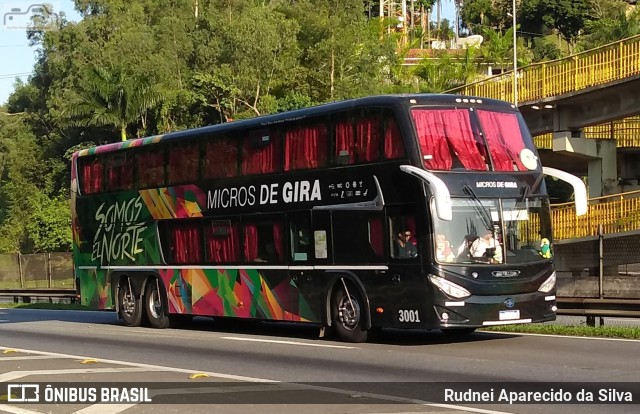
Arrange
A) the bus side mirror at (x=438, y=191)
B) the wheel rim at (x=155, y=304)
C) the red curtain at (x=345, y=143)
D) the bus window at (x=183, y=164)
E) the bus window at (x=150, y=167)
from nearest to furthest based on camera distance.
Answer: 1. the bus side mirror at (x=438, y=191)
2. the red curtain at (x=345, y=143)
3. the bus window at (x=183, y=164)
4. the bus window at (x=150, y=167)
5. the wheel rim at (x=155, y=304)

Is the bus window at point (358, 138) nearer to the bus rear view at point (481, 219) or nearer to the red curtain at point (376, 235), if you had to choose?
the bus rear view at point (481, 219)

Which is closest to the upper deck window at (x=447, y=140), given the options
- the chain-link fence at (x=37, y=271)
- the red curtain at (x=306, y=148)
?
the red curtain at (x=306, y=148)

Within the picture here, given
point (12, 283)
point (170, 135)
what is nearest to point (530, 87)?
point (170, 135)

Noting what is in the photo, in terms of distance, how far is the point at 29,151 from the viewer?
79.9 meters

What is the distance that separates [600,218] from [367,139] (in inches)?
607

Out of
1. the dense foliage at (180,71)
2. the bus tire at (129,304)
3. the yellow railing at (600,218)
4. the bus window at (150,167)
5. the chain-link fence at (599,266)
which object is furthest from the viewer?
the dense foliage at (180,71)

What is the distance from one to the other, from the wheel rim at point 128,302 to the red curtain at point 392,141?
9.32m

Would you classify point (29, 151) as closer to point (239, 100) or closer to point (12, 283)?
point (239, 100)

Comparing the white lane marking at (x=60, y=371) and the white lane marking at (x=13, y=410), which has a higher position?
the white lane marking at (x=13, y=410)

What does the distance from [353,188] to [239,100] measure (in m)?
48.1

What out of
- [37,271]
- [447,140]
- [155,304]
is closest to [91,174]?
[155,304]

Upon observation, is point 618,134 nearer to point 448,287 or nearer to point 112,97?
point 112,97

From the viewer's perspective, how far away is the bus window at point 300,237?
61.7 feet

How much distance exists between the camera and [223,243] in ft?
68.8
